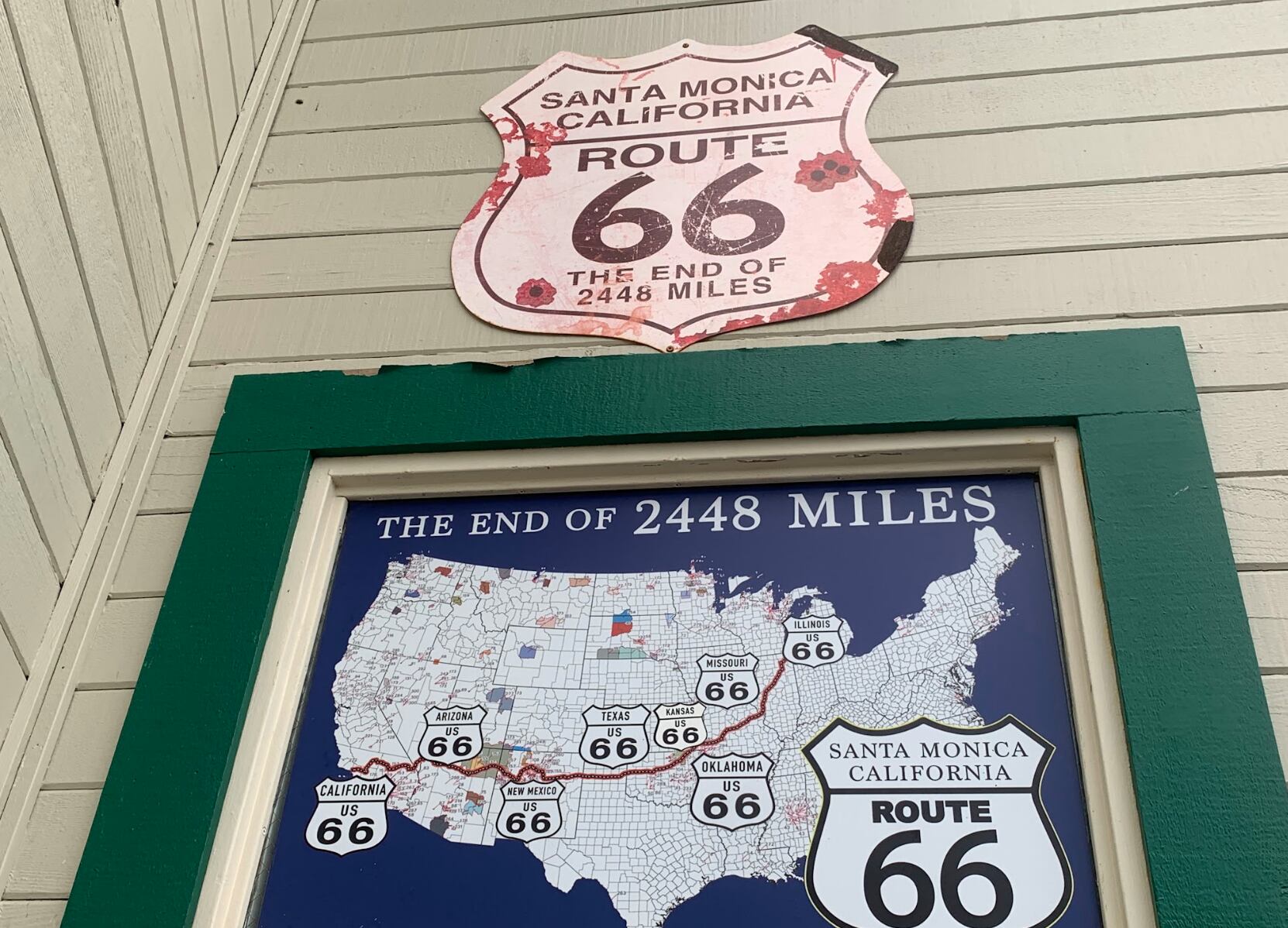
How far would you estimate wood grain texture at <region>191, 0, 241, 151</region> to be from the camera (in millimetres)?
2232

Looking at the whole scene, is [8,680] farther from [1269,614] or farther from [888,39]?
[888,39]

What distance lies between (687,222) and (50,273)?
1.00 m

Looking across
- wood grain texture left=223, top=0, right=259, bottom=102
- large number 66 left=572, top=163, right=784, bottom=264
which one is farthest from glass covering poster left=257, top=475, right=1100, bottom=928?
wood grain texture left=223, top=0, right=259, bottom=102

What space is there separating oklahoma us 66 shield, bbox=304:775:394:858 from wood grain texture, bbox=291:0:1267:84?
4.90 ft

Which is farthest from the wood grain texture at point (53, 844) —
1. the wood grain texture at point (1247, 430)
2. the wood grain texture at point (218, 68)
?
the wood grain texture at point (1247, 430)

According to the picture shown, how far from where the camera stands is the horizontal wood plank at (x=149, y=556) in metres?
1.76

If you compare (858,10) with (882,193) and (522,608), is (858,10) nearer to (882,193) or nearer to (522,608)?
(882,193)

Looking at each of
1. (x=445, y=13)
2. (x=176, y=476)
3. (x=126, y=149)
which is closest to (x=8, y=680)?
(x=176, y=476)

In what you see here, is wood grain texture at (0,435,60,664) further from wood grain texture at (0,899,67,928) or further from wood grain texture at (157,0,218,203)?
wood grain texture at (157,0,218,203)

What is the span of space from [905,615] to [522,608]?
0.53m

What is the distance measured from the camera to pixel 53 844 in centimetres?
154

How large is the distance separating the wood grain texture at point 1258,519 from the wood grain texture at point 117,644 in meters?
1.50

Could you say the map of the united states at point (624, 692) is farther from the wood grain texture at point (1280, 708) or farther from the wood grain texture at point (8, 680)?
the wood grain texture at point (8, 680)

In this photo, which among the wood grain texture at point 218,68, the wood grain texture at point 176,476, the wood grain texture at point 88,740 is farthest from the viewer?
the wood grain texture at point 218,68
